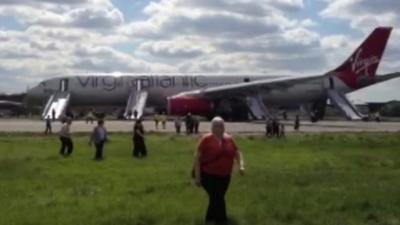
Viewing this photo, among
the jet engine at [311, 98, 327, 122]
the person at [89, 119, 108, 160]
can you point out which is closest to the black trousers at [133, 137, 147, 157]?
the person at [89, 119, 108, 160]

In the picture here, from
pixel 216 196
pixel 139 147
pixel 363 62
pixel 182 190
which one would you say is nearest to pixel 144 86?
pixel 363 62

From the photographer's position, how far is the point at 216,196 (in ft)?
34.4

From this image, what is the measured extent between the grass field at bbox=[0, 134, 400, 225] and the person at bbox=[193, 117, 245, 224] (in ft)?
1.13

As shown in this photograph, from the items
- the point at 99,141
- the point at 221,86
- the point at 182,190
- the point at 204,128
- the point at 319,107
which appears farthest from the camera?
the point at 319,107

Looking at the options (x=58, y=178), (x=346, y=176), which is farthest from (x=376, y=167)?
(x=58, y=178)

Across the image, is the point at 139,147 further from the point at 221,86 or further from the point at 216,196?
the point at 221,86

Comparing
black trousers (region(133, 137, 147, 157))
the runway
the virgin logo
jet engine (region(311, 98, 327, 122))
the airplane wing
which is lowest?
black trousers (region(133, 137, 147, 157))

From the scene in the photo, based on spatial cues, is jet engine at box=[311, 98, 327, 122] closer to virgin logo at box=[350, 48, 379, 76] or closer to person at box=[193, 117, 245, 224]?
virgin logo at box=[350, 48, 379, 76]

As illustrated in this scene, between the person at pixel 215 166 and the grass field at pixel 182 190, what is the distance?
343 mm

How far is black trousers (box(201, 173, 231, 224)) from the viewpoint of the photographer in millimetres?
10453

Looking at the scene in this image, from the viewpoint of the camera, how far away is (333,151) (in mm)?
27812

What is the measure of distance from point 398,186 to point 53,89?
6433 centimetres

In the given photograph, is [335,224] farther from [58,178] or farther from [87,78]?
[87,78]

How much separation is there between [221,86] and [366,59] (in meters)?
15.1
